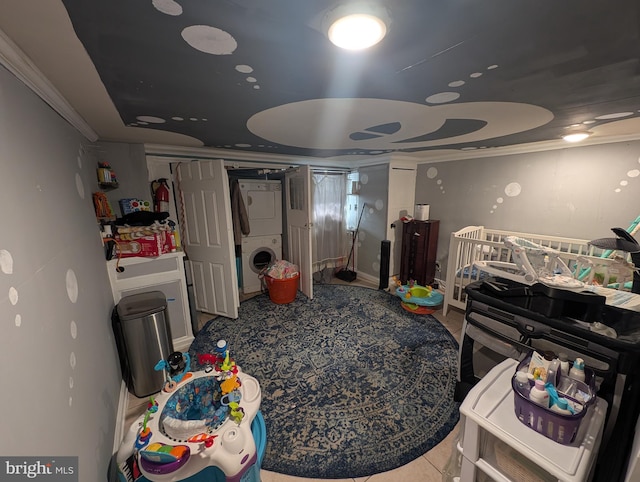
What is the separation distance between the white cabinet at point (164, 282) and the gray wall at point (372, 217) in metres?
2.76

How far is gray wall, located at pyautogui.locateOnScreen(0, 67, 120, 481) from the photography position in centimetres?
70

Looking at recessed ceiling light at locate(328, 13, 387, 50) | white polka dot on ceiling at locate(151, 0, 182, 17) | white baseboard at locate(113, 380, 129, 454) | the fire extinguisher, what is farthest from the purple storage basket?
the fire extinguisher

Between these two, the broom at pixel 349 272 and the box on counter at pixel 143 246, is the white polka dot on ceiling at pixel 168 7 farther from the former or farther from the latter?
the broom at pixel 349 272

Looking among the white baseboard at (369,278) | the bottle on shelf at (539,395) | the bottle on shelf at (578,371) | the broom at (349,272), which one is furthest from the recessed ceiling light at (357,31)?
the white baseboard at (369,278)

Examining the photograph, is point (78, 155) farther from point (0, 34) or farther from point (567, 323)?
point (567, 323)

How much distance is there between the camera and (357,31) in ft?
2.44

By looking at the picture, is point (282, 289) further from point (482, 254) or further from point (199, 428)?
point (482, 254)

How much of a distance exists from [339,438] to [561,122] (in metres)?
2.78

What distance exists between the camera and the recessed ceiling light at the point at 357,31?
0.70m

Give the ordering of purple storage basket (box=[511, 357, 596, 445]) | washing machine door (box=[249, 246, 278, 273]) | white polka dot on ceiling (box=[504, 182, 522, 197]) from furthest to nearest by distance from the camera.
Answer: washing machine door (box=[249, 246, 278, 273]), white polka dot on ceiling (box=[504, 182, 522, 197]), purple storage basket (box=[511, 357, 596, 445])

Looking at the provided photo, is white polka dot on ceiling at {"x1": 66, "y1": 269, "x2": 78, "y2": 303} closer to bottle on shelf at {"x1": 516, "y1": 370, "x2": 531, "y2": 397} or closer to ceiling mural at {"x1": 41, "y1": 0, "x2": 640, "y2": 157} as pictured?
ceiling mural at {"x1": 41, "y1": 0, "x2": 640, "y2": 157}

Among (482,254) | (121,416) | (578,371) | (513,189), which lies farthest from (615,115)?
(121,416)

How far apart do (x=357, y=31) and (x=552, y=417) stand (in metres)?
1.49

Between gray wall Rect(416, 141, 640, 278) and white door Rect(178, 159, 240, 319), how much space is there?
304cm
